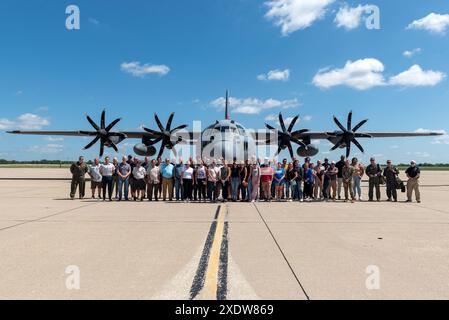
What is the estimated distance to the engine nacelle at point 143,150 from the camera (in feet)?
82.2

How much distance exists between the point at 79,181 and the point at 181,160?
174 inches

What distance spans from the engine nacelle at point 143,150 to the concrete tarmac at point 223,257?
15948mm

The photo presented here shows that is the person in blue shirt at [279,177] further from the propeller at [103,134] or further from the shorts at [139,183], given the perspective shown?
the propeller at [103,134]

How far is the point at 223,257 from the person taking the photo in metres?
5.16

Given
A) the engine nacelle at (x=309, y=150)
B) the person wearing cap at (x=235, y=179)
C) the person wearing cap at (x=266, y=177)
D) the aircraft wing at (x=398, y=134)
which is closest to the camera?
the person wearing cap at (x=235, y=179)

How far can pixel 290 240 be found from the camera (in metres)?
6.36

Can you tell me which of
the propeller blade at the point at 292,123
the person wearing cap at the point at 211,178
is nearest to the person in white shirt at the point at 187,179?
the person wearing cap at the point at 211,178

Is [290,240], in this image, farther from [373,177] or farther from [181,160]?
[373,177]

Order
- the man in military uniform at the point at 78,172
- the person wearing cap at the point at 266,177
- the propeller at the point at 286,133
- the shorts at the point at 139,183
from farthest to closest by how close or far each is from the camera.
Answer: the propeller at the point at 286,133, the man in military uniform at the point at 78,172, the person wearing cap at the point at 266,177, the shorts at the point at 139,183

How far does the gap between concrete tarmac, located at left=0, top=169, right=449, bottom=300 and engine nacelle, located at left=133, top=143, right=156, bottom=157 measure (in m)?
15.9

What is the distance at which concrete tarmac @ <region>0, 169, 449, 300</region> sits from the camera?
148 inches

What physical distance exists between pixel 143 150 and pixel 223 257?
68.7ft

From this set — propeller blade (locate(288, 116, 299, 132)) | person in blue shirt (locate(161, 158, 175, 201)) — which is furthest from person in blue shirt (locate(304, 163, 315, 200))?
propeller blade (locate(288, 116, 299, 132))

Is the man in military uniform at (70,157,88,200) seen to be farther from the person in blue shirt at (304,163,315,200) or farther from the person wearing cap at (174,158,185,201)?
the person in blue shirt at (304,163,315,200)
